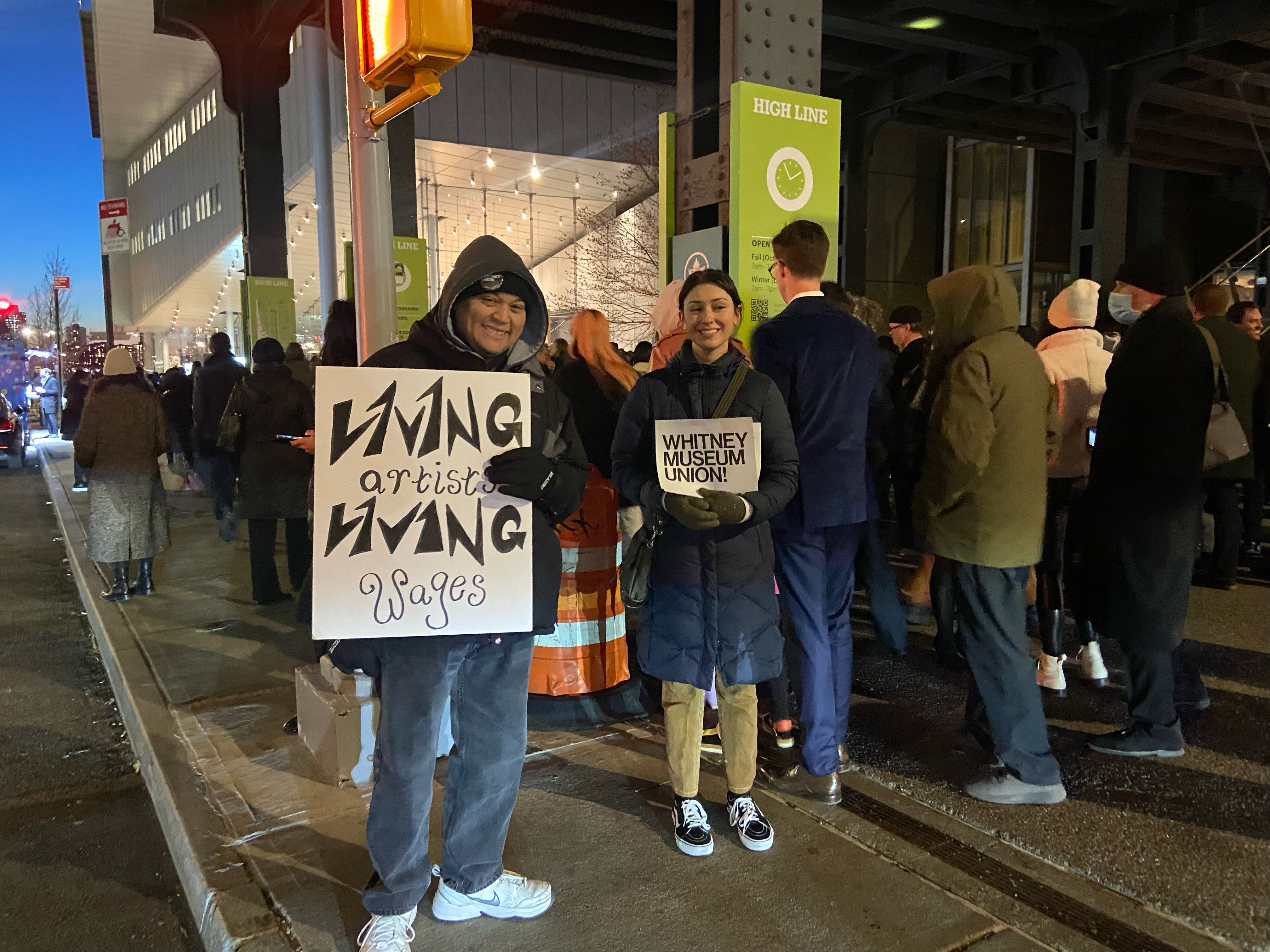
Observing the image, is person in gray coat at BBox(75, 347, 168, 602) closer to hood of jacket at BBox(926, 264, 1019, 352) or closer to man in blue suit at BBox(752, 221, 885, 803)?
man in blue suit at BBox(752, 221, 885, 803)

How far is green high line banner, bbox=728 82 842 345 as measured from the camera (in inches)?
174

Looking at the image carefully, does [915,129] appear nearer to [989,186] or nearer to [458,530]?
[989,186]

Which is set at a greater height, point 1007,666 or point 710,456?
point 710,456

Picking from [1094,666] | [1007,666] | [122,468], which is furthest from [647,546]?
[122,468]

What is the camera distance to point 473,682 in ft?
9.10

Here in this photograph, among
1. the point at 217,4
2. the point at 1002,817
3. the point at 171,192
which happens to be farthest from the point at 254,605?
the point at 171,192

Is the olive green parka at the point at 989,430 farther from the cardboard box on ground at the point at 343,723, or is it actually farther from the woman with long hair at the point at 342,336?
the woman with long hair at the point at 342,336

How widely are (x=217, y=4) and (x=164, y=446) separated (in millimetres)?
6881

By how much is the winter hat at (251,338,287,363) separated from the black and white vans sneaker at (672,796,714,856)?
15.7 ft

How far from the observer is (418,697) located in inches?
103

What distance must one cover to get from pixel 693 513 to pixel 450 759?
1129 millimetres

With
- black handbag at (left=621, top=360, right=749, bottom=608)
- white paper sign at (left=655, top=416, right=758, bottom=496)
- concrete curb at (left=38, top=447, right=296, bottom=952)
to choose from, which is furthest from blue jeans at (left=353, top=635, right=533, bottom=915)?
white paper sign at (left=655, top=416, right=758, bottom=496)

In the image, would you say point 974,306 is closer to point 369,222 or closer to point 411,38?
point 411,38

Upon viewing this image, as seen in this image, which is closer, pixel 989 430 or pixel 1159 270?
pixel 989 430
